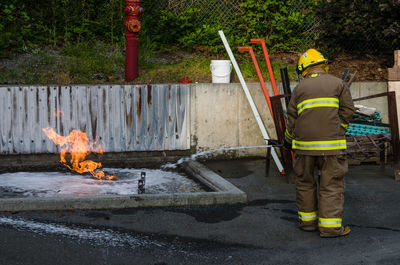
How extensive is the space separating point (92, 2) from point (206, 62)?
3230mm

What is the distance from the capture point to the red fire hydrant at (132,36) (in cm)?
984

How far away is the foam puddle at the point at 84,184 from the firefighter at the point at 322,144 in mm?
2171

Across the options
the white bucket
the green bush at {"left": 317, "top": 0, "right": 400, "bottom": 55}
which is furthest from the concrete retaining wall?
the green bush at {"left": 317, "top": 0, "right": 400, "bottom": 55}

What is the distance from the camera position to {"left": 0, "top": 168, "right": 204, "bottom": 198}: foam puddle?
731 cm

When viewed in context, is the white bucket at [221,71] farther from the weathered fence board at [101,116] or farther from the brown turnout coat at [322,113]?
the brown turnout coat at [322,113]

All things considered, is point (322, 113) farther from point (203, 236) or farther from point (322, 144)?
point (203, 236)

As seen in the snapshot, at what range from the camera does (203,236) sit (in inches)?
219

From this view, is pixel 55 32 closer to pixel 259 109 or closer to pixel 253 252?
pixel 259 109

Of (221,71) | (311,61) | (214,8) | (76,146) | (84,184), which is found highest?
(214,8)

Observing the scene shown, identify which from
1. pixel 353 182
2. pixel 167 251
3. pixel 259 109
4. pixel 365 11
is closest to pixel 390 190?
pixel 353 182

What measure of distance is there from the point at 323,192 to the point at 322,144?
496mm

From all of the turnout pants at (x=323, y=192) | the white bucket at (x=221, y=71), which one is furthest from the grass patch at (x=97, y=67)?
the turnout pants at (x=323, y=192)

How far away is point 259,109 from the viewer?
9.81m

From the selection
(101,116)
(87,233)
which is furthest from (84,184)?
(87,233)
